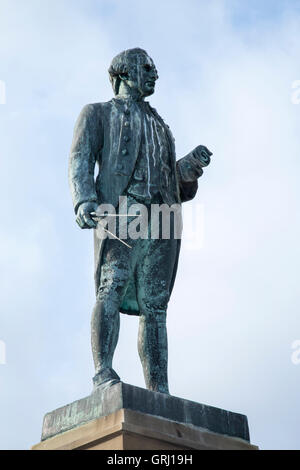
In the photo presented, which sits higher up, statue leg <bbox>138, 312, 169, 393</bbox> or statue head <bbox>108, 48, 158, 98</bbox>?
statue head <bbox>108, 48, 158, 98</bbox>

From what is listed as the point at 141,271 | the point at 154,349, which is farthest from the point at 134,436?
the point at 141,271

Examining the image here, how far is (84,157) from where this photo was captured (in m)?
10.1

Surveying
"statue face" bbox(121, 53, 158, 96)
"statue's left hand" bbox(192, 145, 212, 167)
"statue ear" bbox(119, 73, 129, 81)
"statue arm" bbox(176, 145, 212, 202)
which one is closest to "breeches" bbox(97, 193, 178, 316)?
"statue arm" bbox(176, 145, 212, 202)

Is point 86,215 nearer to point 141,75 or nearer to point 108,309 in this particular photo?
point 108,309

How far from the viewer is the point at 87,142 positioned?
1020cm

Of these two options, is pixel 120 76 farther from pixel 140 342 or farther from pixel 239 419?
pixel 239 419

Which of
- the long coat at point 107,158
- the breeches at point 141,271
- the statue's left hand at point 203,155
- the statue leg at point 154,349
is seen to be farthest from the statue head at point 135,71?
the statue leg at point 154,349

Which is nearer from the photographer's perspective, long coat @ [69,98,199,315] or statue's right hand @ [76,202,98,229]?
statue's right hand @ [76,202,98,229]

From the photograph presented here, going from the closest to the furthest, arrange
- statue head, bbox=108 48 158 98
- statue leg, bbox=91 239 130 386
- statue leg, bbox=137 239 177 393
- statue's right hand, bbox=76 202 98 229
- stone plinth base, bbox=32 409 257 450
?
1. stone plinth base, bbox=32 409 257 450
2. statue leg, bbox=91 239 130 386
3. statue's right hand, bbox=76 202 98 229
4. statue leg, bbox=137 239 177 393
5. statue head, bbox=108 48 158 98

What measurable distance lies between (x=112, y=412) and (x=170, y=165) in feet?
9.38

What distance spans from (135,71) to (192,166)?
1145 millimetres

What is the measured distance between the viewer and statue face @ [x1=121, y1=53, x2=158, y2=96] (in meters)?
10.6

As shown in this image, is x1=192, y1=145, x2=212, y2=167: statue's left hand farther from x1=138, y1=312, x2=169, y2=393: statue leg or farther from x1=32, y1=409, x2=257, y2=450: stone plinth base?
x1=32, y1=409, x2=257, y2=450: stone plinth base
